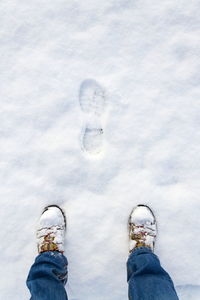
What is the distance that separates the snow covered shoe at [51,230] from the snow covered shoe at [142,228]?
32 centimetres

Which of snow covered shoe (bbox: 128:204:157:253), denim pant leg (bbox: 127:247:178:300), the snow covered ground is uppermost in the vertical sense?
the snow covered ground

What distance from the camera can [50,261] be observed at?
1.38 m

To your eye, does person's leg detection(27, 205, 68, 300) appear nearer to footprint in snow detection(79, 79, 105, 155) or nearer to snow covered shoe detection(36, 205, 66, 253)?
snow covered shoe detection(36, 205, 66, 253)

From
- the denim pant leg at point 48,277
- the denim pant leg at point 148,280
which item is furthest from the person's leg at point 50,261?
the denim pant leg at point 148,280

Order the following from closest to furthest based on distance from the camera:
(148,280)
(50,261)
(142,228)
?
(148,280), (50,261), (142,228)

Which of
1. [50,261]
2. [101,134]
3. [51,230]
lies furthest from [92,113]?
[50,261]

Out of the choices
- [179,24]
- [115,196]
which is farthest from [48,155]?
[179,24]

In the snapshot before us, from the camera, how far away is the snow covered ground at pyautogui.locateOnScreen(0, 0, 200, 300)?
1.51 meters

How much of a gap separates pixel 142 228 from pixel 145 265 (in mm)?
221

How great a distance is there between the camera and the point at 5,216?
1.53 m

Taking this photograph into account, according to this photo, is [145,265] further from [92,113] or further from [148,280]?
[92,113]

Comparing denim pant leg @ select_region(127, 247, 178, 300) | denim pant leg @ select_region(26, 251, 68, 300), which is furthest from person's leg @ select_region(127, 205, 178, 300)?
denim pant leg @ select_region(26, 251, 68, 300)

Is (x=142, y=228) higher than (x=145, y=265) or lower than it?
higher

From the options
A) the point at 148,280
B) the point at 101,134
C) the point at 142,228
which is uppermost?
the point at 101,134
